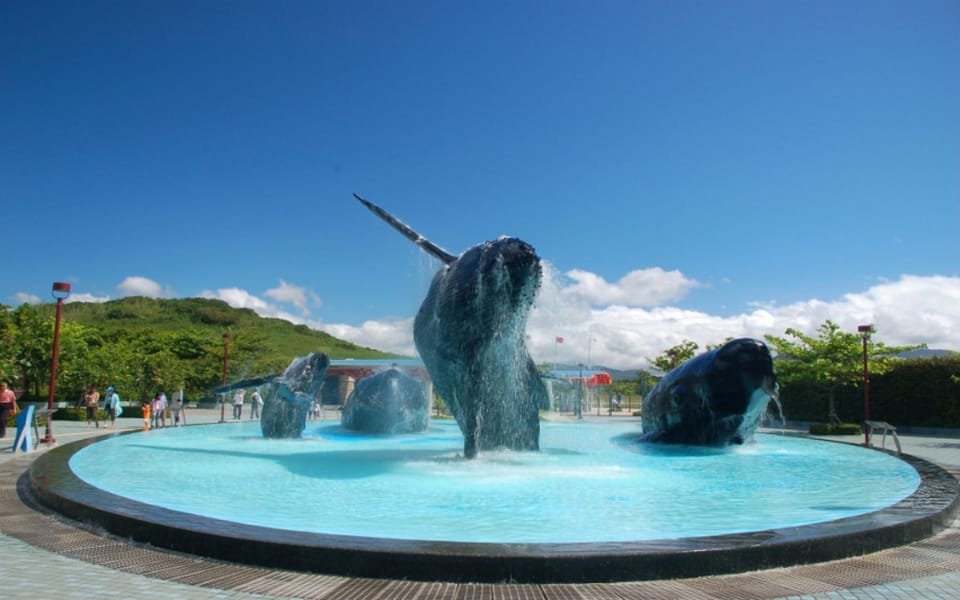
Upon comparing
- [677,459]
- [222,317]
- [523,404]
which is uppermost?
[222,317]

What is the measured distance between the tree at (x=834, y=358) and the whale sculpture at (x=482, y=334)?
2168 cm

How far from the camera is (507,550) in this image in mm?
5746

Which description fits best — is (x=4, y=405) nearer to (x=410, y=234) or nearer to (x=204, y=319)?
(x=410, y=234)

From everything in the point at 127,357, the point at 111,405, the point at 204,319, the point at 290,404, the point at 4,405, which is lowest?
the point at 111,405

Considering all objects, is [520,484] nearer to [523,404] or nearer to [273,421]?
[523,404]

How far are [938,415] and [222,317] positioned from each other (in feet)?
407

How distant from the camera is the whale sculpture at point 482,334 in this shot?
1335 cm

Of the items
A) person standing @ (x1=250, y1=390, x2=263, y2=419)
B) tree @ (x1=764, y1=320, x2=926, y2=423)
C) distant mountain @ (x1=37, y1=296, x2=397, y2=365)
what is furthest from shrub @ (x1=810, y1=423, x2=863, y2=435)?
distant mountain @ (x1=37, y1=296, x2=397, y2=365)

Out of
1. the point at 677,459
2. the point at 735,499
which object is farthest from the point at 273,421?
the point at 735,499

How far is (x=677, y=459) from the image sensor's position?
611 inches

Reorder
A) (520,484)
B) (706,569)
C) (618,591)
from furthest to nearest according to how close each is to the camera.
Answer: (520,484), (706,569), (618,591)

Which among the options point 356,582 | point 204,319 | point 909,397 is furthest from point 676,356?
point 204,319

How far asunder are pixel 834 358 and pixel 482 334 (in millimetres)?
25004

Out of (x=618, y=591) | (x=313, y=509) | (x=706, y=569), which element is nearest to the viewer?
(x=618, y=591)
